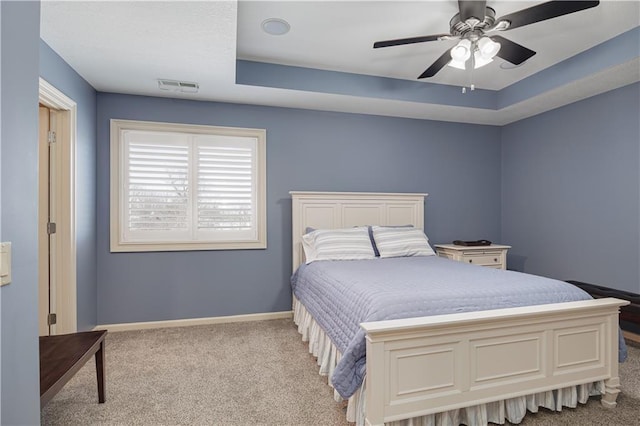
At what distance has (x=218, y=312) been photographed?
369 cm

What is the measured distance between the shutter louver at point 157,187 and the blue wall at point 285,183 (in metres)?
0.26

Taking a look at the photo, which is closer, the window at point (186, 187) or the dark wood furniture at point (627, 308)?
the dark wood furniture at point (627, 308)

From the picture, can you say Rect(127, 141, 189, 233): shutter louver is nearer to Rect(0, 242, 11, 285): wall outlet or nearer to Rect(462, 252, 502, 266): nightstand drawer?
Rect(0, 242, 11, 285): wall outlet

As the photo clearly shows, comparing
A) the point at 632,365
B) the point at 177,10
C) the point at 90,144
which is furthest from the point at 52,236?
the point at 632,365

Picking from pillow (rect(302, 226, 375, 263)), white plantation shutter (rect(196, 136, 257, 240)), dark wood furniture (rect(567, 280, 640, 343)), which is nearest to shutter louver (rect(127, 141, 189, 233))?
white plantation shutter (rect(196, 136, 257, 240))

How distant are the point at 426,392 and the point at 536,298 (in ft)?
3.13

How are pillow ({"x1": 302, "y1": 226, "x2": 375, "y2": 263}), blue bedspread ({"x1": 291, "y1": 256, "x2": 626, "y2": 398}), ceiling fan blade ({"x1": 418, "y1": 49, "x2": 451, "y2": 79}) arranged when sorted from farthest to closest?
pillow ({"x1": 302, "y1": 226, "x2": 375, "y2": 263}) → ceiling fan blade ({"x1": 418, "y1": 49, "x2": 451, "y2": 79}) → blue bedspread ({"x1": 291, "y1": 256, "x2": 626, "y2": 398})

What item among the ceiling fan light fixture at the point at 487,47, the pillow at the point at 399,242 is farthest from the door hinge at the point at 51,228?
the ceiling fan light fixture at the point at 487,47

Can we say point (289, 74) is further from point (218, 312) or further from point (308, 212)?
point (218, 312)

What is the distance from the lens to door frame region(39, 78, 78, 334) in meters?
2.84

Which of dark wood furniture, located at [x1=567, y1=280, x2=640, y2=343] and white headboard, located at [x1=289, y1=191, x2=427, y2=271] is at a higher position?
white headboard, located at [x1=289, y1=191, x2=427, y2=271]

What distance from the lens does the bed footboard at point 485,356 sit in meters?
1.65

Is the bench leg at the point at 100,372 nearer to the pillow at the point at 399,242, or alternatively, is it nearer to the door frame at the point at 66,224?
the door frame at the point at 66,224

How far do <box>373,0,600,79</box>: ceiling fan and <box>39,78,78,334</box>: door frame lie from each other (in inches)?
102
